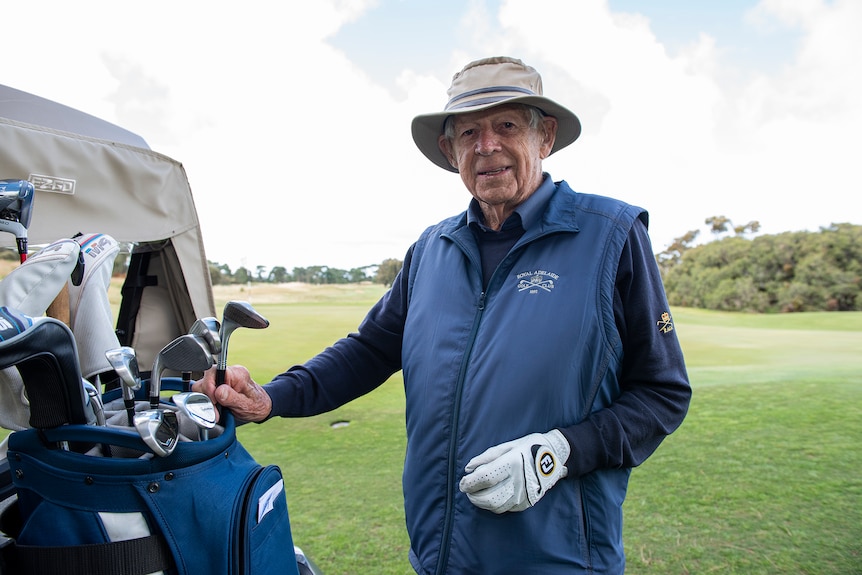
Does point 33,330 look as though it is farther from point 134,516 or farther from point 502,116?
point 502,116

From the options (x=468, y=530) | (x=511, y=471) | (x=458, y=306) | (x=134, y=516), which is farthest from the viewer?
(x=458, y=306)

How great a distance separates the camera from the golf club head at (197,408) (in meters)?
0.98

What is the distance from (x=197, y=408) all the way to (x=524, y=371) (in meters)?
0.73

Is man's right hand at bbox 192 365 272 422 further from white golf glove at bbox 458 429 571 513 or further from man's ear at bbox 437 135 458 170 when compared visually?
man's ear at bbox 437 135 458 170

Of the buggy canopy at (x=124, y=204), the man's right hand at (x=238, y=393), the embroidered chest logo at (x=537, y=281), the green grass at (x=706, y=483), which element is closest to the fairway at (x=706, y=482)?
the green grass at (x=706, y=483)

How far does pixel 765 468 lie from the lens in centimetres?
414

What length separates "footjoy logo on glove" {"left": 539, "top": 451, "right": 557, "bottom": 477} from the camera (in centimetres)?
129

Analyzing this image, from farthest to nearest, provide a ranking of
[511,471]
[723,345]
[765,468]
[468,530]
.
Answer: [723,345], [765,468], [468,530], [511,471]

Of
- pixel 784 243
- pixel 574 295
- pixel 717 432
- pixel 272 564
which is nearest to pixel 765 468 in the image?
pixel 717 432

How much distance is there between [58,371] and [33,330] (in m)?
0.11

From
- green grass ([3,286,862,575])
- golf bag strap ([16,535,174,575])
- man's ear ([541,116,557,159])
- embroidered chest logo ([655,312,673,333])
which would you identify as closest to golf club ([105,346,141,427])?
golf bag strap ([16,535,174,575])

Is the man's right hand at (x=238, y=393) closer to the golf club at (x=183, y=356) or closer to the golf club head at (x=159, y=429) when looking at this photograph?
the golf club at (x=183, y=356)

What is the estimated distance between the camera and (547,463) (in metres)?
1.30

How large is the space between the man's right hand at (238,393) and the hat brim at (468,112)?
907 mm
